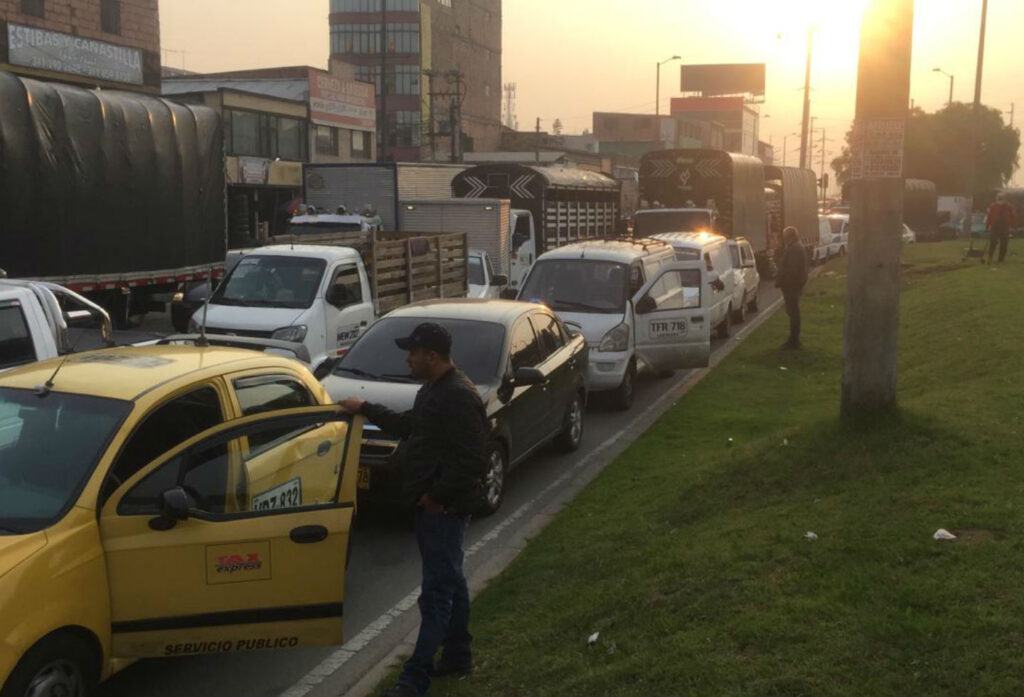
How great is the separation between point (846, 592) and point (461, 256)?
12.1 meters

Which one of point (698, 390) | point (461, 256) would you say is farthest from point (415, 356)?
point (461, 256)

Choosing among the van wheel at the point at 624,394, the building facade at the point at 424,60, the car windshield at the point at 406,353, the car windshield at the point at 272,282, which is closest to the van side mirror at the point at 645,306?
the van wheel at the point at 624,394

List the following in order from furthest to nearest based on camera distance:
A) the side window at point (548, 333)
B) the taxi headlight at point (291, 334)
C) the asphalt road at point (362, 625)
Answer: the taxi headlight at point (291, 334) < the side window at point (548, 333) < the asphalt road at point (362, 625)

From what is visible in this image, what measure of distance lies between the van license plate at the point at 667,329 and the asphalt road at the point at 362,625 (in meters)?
3.77

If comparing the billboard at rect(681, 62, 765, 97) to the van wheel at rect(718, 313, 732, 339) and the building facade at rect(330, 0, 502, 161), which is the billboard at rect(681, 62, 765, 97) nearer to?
the building facade at rect(330, 0, 502, 161)

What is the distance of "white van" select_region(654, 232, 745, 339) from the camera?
755 inches

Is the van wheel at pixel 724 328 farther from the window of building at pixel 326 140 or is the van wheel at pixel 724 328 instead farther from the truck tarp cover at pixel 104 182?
the window of building at pixel 326 140

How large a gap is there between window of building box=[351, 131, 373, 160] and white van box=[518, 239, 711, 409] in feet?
151

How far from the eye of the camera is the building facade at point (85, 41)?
37.7m

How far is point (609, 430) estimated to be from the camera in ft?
40.8

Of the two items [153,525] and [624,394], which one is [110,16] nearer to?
[624,394]

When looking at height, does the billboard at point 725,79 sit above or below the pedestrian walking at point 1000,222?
above

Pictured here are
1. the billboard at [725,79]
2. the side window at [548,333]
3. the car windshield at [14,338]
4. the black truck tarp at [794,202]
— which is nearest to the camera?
the car windshield at [14,338]

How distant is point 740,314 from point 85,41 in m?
28.6
